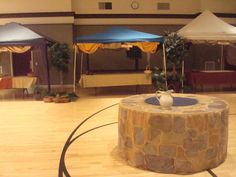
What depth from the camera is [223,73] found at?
34.9 ft

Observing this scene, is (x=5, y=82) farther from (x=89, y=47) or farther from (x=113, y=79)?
(x=113, y=79)

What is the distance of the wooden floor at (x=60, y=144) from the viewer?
376cm

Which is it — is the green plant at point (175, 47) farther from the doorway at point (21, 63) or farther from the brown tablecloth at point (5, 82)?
the doorway at point (21, 63)

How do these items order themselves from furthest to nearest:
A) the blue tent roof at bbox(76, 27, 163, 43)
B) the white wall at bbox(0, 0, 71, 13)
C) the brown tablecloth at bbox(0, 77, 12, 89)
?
the white wall at bbox(0, 0, 71, 13) < the blue tent roof at bbox(76, 27, 163, 43) < the brown tablecloth at bbox(0, 77, 12, 89)

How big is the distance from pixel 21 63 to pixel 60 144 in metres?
9.25

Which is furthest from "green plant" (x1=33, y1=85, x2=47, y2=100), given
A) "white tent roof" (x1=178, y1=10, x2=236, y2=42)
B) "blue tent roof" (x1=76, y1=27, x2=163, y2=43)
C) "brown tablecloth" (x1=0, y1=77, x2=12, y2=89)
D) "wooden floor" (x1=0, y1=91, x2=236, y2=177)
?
"white tent roof" (x1=178, y1=10, x2=236, y2=42)

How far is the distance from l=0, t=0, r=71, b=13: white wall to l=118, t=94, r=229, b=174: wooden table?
9587 mm

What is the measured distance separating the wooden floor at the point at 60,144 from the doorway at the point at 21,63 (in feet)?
17.3

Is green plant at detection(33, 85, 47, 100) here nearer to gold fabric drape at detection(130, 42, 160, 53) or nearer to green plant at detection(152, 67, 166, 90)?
gold fabric drape at detection(130, 42, 160, 53)

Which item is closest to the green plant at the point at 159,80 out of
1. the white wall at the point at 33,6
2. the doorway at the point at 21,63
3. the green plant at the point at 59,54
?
the green plant at the point at 59,54

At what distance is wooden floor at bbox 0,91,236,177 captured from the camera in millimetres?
3758

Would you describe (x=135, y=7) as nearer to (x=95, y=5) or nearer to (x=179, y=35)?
(x=95, y=5)

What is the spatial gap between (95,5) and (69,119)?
7.97 metres

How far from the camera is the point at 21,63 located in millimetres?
13297
